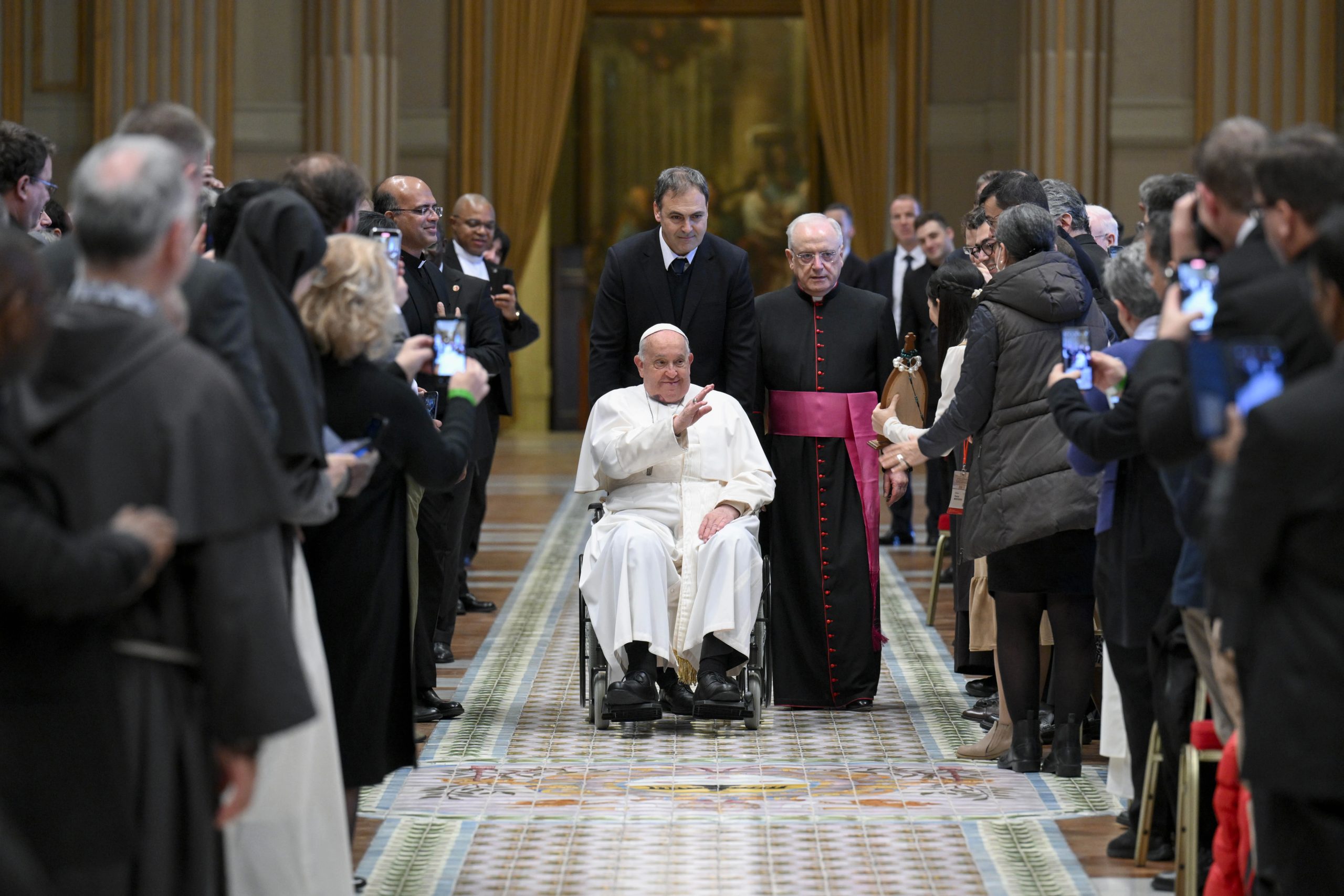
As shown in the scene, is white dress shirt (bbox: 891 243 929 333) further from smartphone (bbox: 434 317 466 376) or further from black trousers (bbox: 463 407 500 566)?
smartphone (bbox: 434 317 466 376)

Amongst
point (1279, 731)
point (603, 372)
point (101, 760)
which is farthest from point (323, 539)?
point (603, 372)

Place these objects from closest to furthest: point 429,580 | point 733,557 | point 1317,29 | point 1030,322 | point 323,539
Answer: point 323,539, point 1030,322, point 733,557, point 429,580, point 1317,29

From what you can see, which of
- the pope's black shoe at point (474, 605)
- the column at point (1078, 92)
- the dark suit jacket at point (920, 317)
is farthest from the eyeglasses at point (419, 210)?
the column at point (1078, 92)

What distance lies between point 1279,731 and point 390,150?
11764 mm

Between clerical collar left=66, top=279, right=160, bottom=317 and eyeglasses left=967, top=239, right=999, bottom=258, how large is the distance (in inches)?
142

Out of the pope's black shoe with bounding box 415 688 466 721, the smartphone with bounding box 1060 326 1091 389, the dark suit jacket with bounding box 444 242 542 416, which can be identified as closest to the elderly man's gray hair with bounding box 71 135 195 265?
the smartphone with bounding box 1060 326 1091 389

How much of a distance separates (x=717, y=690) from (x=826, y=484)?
2.95 ft

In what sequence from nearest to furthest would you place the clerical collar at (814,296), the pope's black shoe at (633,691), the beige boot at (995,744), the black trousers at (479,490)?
1. the beige boot at (995,744)
2. the pope's black shoe at (633,691)
3. the clerical collar at (814,296)
4. the black trousers at (479,490)

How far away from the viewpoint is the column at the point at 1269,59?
12.2 meters

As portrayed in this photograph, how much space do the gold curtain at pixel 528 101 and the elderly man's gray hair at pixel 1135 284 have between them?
37.2 feet

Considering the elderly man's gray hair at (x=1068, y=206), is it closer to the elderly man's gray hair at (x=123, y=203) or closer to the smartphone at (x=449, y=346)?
the smartphone at (x=449, y=346)

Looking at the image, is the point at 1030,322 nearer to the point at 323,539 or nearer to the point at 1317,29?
the point at 323,539

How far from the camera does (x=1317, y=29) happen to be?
12211 millimetres

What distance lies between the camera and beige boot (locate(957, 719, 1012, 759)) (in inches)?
202
